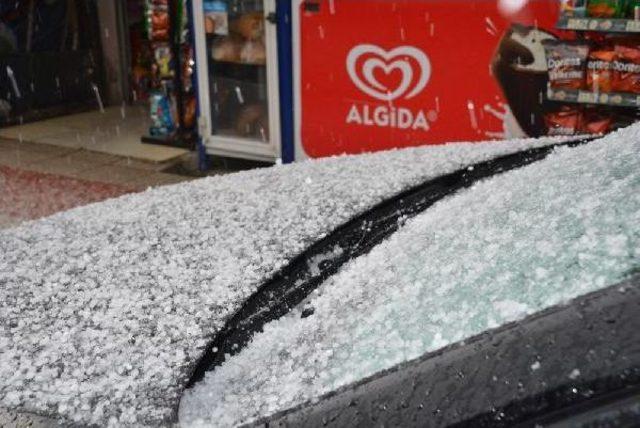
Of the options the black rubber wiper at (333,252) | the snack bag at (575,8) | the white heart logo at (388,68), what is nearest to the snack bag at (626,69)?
the snack bag at (575,8)

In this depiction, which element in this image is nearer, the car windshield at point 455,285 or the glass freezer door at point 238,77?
the car windshield at point 455,285

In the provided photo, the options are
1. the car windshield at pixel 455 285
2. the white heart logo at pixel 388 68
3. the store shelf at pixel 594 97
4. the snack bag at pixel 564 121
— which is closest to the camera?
the car windshield at pixel 455 285

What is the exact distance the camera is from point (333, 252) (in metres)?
1.64

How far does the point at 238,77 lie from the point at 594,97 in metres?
3.17

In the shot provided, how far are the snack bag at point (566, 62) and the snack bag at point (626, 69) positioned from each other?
8.1 inches

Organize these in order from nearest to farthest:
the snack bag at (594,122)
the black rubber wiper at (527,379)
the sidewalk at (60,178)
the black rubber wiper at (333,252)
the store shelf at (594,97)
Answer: the black rubber wiper at (527,379), the black rubber wiper at (333,252), the store shelf at (594,97), the snack bag at (594,122), the sidewalk at (60,178)

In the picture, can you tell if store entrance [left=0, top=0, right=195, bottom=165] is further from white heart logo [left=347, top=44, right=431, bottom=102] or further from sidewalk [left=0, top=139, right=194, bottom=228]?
white heart logo [left=347, top=44, right=431, bottom=102]

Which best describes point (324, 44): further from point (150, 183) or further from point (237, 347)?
point (237, 347)

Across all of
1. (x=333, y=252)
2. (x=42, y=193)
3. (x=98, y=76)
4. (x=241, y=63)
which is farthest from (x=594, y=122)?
(x=98, y=76)

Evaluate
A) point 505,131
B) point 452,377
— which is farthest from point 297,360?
point 505,131

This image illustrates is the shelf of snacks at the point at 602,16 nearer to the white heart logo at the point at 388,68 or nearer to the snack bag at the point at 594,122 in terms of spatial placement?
the snack bag at the point at 594,122

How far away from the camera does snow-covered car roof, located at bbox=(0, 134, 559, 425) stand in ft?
3.85

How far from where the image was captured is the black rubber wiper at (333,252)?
133cm

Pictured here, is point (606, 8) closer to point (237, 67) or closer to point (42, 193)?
point (237, 67)
